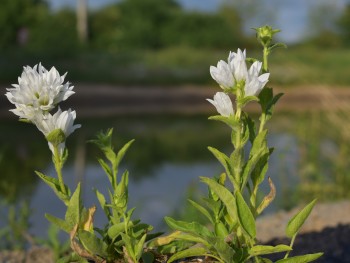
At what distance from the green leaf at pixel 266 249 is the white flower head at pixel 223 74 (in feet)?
1.04

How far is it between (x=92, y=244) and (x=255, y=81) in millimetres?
467

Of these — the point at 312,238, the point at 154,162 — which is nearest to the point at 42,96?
the point at 312,238

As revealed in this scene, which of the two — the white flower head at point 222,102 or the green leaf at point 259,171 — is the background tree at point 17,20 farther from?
the white flower head at point 222,102

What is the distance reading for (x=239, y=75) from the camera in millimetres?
1255

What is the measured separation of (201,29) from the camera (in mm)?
22812

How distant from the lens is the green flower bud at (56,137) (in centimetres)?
129

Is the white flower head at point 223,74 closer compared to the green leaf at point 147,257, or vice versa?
the white flower head at point 223,74

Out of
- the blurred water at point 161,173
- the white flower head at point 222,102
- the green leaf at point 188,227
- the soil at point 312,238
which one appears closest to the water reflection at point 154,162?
the blurred water at point 161,173

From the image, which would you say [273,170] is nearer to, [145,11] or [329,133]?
[329,133]

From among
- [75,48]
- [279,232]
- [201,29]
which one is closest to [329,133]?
[279,232]

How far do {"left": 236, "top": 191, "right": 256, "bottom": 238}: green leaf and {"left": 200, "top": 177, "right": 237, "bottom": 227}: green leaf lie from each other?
17mm

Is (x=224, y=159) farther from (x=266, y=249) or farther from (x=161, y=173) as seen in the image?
(x=161, y=173)

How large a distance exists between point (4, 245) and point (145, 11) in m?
20.7

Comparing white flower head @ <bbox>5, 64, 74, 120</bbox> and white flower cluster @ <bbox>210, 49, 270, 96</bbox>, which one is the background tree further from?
white flower cluster @ <bbox>210, 49, 270, 96</bbox>
